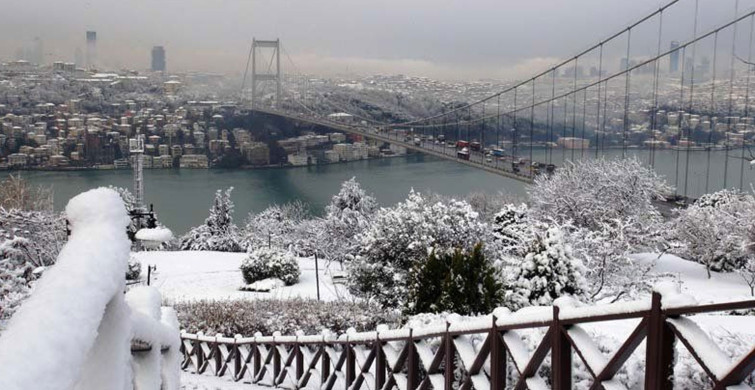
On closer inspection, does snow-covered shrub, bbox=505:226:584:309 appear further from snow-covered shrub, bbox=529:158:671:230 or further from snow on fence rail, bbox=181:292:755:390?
snow-covered shrub, bbox=529:158:671:230

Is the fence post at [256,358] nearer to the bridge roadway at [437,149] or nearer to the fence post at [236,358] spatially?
the fence post at [236,358]

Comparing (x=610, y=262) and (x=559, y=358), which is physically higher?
(x=559, y=358)

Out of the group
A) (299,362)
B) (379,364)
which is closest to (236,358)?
(299,362)

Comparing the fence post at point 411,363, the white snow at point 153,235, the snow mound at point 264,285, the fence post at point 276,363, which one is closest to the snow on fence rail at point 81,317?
the fence post at point 411,363

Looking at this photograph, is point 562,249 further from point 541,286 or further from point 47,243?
point 47,243

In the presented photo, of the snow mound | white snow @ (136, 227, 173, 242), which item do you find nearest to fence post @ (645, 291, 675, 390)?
white snow @ (136, 227, 173, 242)

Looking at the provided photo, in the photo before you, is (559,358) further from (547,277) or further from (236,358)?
(547,277)

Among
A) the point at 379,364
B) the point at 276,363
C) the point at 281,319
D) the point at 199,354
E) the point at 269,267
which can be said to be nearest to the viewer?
the point at 379,364

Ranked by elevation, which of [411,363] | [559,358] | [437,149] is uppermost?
[559,358]
